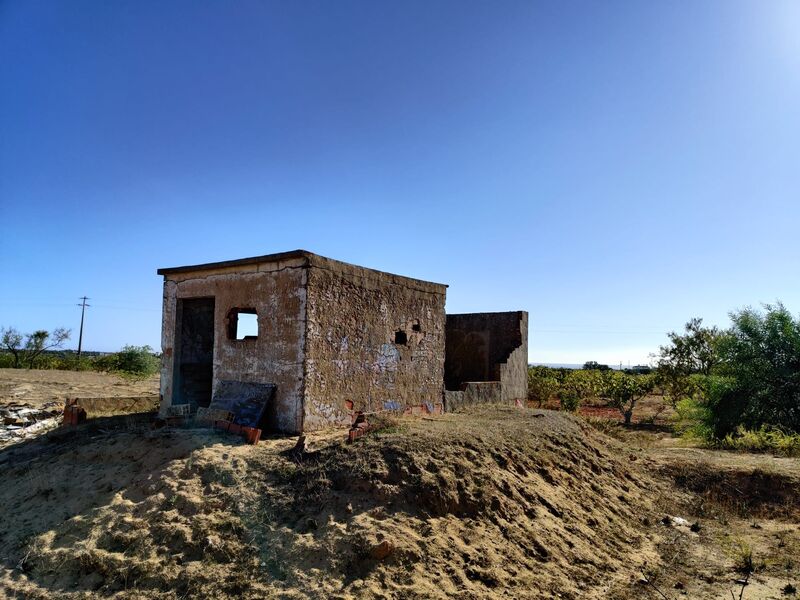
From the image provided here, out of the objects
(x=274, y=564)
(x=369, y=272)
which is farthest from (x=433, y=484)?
(x=369, y=272)

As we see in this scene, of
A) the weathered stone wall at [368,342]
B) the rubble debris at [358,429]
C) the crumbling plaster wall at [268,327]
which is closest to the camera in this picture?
the rubble debris at [358,429]

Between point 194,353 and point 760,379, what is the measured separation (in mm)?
11884

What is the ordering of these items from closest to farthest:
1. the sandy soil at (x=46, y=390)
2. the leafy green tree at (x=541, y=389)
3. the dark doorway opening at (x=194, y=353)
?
1. the dark doorway opening at (x=194, y=353)
2. the sandy soil at (x=46, y=390)
3. the leafy green tree at (x=541, y=389)

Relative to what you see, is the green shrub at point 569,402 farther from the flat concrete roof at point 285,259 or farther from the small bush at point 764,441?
the flat concrete roof at point 285,259

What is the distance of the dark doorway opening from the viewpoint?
884 centimetres

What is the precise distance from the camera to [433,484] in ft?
17.2

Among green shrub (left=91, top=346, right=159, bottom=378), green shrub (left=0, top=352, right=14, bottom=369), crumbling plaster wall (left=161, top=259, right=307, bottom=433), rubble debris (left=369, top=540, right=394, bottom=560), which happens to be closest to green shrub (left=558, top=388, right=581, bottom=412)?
crumbling plaster wall (left=161, top=259, right=307, bottom=433)

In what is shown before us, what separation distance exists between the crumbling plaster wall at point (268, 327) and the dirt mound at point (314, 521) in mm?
737

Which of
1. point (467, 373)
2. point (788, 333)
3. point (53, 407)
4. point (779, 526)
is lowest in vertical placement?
point (779, 526)

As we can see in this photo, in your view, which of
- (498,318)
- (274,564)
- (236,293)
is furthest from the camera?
(498,318)

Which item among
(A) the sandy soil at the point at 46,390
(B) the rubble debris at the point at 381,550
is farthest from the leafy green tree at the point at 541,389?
(B) the rubble debris at the point at 381,550

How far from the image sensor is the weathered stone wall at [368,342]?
6.96 meters

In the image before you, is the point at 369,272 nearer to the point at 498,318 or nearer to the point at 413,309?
the point at 413,309

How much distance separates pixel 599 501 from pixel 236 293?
5.80 m
